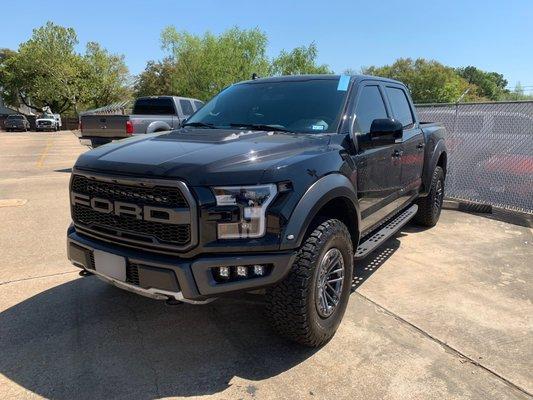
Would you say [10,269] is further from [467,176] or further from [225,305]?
[467,176]

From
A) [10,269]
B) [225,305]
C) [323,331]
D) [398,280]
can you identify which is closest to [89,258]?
[225,305]

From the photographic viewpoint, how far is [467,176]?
8.45 meters

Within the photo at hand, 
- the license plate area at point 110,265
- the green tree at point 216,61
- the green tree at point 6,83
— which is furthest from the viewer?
the green tree at point 6,83

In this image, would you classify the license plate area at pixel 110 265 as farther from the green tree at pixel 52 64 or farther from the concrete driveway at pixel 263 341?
the green tree at pixel 52 64

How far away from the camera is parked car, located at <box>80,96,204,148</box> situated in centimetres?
1151

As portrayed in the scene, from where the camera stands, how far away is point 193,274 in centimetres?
271

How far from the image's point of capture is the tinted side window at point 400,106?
5179 mm

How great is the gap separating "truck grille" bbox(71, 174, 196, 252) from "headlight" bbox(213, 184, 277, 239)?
0.18 meters

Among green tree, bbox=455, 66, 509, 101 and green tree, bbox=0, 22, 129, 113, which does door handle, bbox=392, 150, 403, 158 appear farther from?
green tree, bbox=455, 66, 509, 101

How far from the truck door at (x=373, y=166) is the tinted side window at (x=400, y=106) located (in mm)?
376

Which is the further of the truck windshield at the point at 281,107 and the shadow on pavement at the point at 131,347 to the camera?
the truck windshield at the point at 281,107

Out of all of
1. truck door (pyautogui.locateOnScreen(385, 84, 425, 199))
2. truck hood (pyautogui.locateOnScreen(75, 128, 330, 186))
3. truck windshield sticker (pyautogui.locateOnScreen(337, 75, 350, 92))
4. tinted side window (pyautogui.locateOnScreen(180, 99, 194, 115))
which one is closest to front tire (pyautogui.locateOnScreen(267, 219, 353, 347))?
truck hood (pyautogui.locateOnScreen(75, 128, 330, 186))

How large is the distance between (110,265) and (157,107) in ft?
33.5

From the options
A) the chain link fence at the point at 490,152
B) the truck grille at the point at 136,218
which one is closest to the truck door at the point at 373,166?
the truck grille at the point at 136,218
